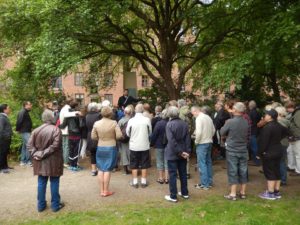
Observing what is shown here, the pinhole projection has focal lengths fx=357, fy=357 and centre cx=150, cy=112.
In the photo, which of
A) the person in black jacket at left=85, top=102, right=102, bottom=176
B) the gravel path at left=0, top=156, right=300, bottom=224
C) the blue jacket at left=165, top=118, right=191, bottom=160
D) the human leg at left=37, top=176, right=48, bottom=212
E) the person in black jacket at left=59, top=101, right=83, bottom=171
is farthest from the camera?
the person in black jacket at left=59, top=101, right=83, bottom=171

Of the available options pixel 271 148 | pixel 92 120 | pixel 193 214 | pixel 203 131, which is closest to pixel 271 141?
pixel 271 148

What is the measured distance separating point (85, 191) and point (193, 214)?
8.96 ft

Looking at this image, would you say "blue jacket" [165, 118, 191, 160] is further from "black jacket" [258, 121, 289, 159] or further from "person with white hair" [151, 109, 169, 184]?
"black jacket" [258, 121, 289, 159]

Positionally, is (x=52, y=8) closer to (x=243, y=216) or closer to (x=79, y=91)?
(x=243, y=216)

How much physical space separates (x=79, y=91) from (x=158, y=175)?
4093 centimetres

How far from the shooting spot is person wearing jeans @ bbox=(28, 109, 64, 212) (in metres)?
6.83

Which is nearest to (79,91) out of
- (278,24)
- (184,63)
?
(184,63)

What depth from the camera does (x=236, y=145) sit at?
24.5ft

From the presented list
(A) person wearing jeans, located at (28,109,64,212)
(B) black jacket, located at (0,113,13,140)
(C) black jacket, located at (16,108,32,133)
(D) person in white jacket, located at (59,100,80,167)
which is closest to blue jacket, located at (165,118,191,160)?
(A) person wearing jeans, located at (28,109,64,212)

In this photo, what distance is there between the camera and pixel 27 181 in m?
9.21

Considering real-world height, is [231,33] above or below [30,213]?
above

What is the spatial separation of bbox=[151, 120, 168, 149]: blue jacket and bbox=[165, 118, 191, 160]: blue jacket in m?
1.13

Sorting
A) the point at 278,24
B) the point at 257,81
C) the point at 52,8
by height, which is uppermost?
the point at 52,8

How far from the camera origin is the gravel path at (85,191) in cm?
721
